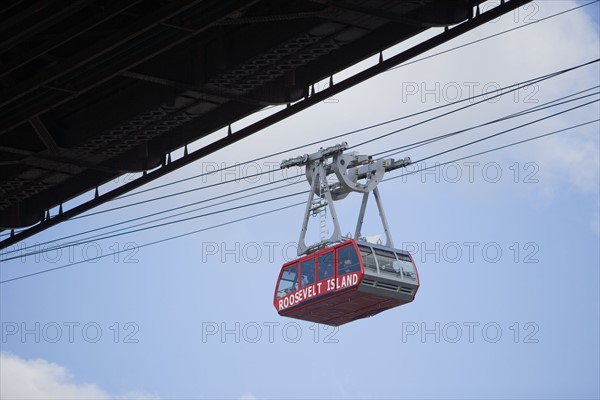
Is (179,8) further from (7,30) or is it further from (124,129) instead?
(124,129)

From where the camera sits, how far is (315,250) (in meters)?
39.2

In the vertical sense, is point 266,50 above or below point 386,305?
above

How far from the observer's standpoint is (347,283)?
3566 centimetres

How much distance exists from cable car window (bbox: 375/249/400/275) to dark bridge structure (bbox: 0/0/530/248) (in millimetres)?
7107

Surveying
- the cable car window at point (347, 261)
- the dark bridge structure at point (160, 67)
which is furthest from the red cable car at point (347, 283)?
the dark bridge structure at point (160, 67)

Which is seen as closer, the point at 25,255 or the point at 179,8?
the point at 179,8

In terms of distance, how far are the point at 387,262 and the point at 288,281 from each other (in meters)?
3.09

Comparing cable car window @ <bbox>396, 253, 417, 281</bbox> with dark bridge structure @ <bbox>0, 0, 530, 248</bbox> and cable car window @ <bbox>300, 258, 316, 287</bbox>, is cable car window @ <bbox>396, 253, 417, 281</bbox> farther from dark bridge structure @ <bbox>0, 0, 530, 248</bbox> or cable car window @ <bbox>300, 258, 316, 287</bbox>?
dark bridge structure @ <bbox>0, 0, 530, 248</bbox>

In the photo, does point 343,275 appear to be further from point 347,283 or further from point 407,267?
point 407,267

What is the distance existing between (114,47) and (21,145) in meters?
6.66

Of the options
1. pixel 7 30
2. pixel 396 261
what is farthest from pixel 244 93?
pixel 396 261

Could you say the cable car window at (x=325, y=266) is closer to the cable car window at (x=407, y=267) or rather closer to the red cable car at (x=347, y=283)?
the red cable car at (x=347, y=283)

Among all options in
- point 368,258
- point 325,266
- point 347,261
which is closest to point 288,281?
point 325,266

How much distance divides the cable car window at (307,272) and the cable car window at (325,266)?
0.29 m
